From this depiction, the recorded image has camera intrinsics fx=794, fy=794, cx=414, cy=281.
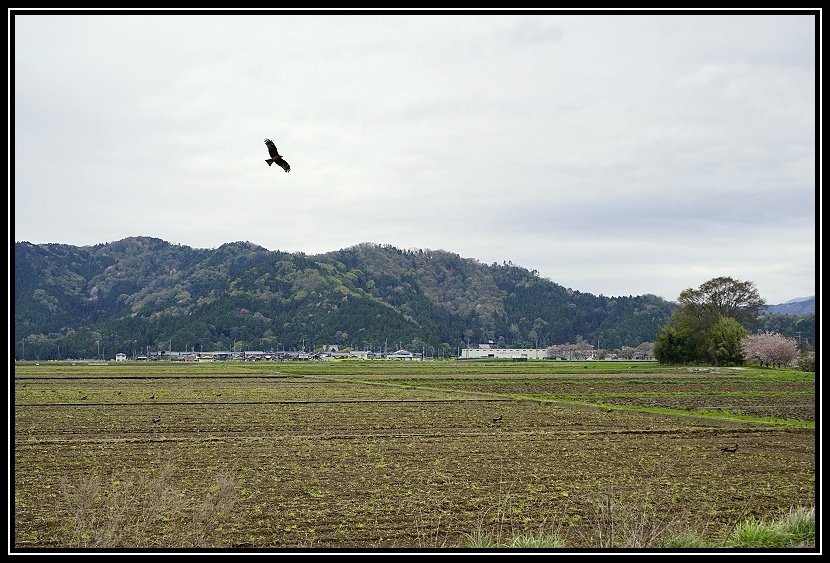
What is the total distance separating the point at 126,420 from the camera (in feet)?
82.0

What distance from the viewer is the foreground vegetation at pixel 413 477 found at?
9.64 m

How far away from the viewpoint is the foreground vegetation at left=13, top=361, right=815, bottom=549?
31.6 feet

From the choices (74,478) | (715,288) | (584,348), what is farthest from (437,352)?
(74,478)

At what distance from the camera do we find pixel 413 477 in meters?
14.0

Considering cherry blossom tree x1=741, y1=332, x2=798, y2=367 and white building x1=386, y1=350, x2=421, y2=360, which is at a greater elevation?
cherry blossom tree x1=741, y1=332, x2=798, y2=367

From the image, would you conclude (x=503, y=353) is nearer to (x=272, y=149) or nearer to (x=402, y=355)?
(x=402, y=355)

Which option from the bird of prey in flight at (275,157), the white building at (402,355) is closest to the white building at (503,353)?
the white building at (402,355)

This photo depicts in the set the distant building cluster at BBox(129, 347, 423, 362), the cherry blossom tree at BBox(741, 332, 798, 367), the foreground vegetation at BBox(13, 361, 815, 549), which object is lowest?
the distant building cluster at BBox(129, 347, 423, 362)

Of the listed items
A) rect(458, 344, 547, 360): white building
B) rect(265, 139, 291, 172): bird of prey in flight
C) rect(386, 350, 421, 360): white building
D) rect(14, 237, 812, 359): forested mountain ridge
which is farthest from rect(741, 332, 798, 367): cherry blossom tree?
rect(14, 237, 812, 359): forested mountain ridge

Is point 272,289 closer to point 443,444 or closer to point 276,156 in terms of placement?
point 443,444

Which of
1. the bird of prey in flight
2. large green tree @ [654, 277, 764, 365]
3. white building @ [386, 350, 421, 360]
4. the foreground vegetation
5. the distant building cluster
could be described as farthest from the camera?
white building @ [386, 350, 421, 360]

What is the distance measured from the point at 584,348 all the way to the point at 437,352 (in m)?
34.2

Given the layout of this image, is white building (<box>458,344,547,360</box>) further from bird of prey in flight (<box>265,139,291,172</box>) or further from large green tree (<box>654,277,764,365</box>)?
bird of prey in flight (<box>265,139,291,172</box>)

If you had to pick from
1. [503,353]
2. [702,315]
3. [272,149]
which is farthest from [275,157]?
[503,353]
